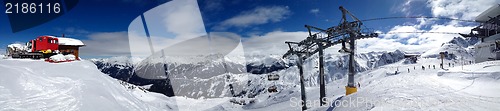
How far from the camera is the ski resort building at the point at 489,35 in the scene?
129 ft

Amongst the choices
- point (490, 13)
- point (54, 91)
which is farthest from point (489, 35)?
point (54, 91)

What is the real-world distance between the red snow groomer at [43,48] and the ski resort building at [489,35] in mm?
52455

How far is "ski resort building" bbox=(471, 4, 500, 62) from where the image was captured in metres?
39.5

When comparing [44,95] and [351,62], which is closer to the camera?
[44,95]

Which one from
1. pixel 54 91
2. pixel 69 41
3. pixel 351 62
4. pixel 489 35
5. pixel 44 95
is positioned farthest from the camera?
pixel 489 35

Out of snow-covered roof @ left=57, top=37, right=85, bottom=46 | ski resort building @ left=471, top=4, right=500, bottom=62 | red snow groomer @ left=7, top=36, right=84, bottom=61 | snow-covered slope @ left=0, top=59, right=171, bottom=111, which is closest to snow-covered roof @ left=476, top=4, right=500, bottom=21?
ski resort building @ left=471, top=4, right=500, bottom=62

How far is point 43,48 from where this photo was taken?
1844 cm

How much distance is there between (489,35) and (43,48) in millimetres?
→ 62676

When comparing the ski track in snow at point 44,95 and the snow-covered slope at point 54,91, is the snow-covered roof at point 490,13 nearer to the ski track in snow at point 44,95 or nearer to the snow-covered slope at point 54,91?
the snow-covered slope at point 54,91

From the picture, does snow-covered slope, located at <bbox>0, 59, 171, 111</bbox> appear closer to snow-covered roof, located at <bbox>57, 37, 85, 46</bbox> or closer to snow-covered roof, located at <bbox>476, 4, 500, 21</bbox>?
snow-covered roof, located at <bbox>57, 37, 85, 46</bbox>

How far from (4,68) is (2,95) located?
3604mm

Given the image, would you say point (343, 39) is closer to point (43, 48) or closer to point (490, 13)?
point (43, 48)

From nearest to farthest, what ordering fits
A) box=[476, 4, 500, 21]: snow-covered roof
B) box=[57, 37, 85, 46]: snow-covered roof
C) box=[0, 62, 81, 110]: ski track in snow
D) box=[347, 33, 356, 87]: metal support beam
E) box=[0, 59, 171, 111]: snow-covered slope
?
box=[0, 62, 81, 110]: ski track in snow, box=[0, 59, 171, 111]: snow-covered slope, box=[347, 33, 356, 87]: metal support beam, box=[57, 37, 85, 46]: snow-covered roof, box=[476, 4, 500, 21]: snow-covered roof

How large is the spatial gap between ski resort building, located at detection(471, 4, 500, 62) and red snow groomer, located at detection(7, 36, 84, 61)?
5246cm
